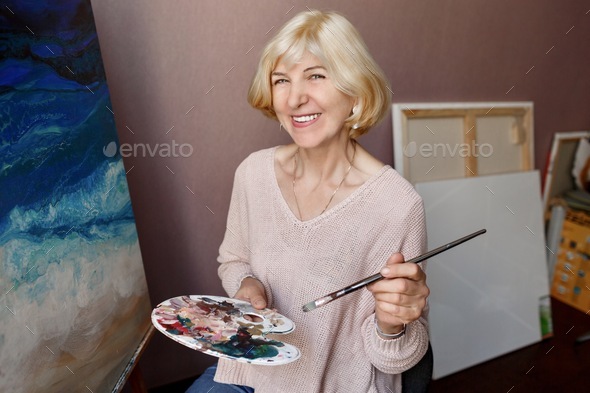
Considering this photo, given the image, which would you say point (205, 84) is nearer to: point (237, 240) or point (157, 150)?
point (157, 150)

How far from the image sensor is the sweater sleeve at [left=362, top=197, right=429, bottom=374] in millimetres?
971

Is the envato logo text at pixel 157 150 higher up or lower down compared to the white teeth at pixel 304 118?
lower down

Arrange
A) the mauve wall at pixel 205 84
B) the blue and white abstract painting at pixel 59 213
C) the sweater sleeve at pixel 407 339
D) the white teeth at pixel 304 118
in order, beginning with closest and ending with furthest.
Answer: the blue and white abstract painting at pixel 59 213, the sweater sleeve at pixel 407 339, the white teeth at pixel 304 118, the mauve wall at pixel 205 84

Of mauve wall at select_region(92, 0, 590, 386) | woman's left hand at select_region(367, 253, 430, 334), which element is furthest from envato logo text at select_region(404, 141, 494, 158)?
woman's left hand at select_region(367, 253, 430, 334)

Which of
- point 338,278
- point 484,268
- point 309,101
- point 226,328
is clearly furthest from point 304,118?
point 484,268

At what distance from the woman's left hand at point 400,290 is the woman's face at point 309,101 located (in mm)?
389

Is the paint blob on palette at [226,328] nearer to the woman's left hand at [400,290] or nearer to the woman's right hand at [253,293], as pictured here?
the woman's right hand at [253,293]

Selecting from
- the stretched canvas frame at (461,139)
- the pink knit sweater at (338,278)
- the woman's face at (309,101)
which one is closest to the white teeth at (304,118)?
the woman's face at (309,101)

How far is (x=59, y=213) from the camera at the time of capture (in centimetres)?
90

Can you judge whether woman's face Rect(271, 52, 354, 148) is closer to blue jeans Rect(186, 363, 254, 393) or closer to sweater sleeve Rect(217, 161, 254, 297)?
sweater sleeve Rect(217, 161, 254, 297)

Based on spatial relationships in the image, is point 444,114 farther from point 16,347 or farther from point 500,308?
point 16,347

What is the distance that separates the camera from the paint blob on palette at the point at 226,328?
2.74 feet

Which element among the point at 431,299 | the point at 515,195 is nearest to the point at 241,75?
the point at 431,299

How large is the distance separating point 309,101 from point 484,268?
1403mm
